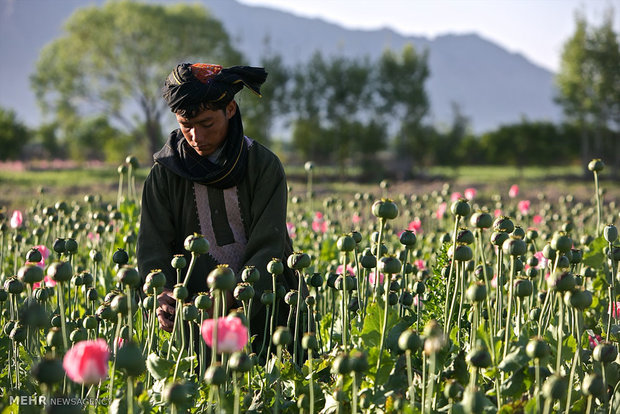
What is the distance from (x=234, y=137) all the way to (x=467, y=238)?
1.16m

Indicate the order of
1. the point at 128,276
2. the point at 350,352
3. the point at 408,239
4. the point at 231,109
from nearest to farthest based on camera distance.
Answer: the point at 128,276, the point at 350,352, the point at 408,239, the point at 231,109

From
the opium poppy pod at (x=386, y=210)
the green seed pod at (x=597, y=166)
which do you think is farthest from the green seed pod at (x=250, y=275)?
the green seed pod at (x=597, y=166)

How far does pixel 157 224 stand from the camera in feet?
10.3

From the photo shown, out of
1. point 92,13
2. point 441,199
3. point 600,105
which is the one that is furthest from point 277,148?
point 441,199

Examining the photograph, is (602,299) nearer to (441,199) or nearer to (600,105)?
(441,199)

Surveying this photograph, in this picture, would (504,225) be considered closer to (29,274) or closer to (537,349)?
(537,349)

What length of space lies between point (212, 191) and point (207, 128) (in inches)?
13.8

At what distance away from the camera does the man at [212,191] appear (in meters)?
2.83

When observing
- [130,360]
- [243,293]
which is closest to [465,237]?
[243,293]

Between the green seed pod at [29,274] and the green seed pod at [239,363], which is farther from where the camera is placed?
the green seed pod at [29,274]

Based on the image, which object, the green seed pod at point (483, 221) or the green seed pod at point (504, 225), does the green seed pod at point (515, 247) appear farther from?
the green seed pod at point (504, 225)

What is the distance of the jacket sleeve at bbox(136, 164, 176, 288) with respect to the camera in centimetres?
306

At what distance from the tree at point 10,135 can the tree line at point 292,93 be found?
9 cm

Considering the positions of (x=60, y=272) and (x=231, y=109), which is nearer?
(x=60, y=272)
